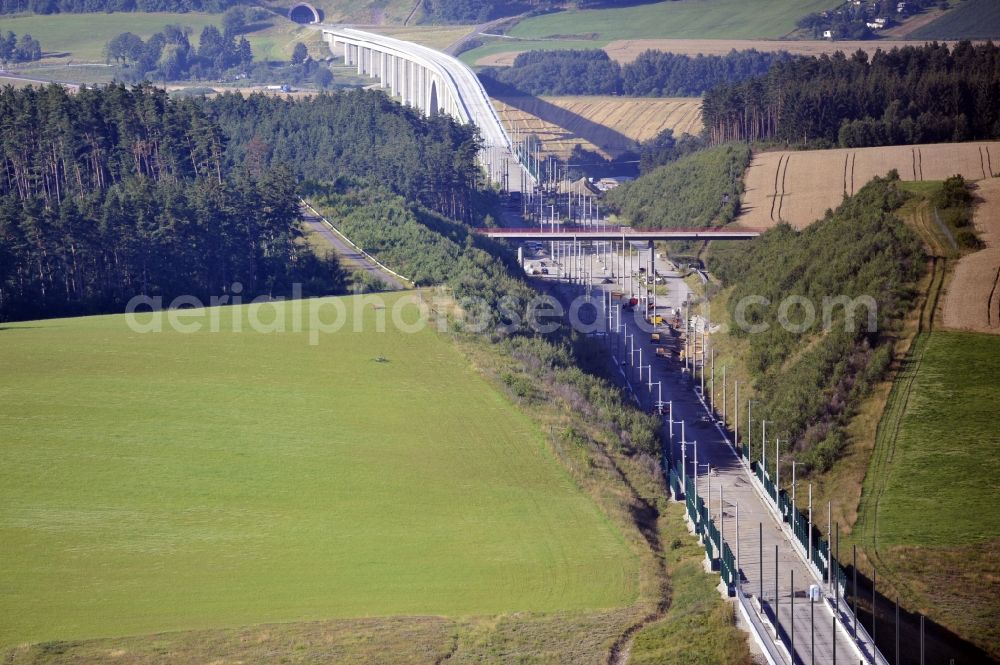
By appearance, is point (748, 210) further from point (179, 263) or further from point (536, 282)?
point (179, 263)

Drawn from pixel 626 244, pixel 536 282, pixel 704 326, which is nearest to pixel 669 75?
pixel 626 244

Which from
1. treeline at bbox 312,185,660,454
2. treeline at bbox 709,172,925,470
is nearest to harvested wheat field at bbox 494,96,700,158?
treeline at bbox 312,185,660,454

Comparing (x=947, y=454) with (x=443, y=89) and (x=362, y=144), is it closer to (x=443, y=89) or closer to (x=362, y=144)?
(x=362, y=144)

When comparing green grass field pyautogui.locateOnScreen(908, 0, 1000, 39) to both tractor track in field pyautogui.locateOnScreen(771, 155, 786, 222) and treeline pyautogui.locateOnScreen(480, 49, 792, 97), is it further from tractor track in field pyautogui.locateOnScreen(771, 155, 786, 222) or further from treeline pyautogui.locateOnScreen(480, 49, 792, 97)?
tractor track in field pyautogui.locateOnScreen(771, 155, 786, 222)

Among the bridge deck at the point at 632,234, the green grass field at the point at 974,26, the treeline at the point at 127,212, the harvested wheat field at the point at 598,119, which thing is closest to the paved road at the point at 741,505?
the bridge deck at the point at 632,234

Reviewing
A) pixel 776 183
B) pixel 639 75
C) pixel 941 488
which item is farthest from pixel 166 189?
pixel 639 75

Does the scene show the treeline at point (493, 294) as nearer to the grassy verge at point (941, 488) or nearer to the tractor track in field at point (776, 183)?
the grassy verge at point (941, 488)
